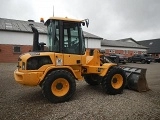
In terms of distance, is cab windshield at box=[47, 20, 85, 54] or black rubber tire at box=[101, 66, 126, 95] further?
black rubber tire at box=[101, 66, 126, 95]

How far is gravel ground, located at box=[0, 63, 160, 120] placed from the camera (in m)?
5.90

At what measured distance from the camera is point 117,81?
8.58m

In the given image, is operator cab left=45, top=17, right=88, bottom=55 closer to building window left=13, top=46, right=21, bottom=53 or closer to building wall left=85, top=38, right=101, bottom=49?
building window left=13, top=46, right=21, bottom=53

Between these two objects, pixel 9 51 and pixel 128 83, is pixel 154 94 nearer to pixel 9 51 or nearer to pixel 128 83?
pixel 128 83

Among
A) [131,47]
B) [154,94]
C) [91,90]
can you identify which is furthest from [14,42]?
[131,47]

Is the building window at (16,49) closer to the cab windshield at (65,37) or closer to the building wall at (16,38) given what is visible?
the building wall at (16,38)

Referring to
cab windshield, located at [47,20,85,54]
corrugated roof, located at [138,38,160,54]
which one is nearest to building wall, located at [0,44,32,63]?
cab windshield, located at [47,20,85,54]

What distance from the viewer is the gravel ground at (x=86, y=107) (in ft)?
19.4

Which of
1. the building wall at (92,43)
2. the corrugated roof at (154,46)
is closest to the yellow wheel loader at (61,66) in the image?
the building wall at (92,43)

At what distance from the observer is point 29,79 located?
682 cm

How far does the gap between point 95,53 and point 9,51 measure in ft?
66.5

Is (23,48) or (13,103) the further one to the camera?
(23,48)

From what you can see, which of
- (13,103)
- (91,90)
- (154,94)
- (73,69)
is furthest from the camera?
(91,90)

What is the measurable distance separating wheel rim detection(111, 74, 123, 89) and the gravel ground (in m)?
0.43
